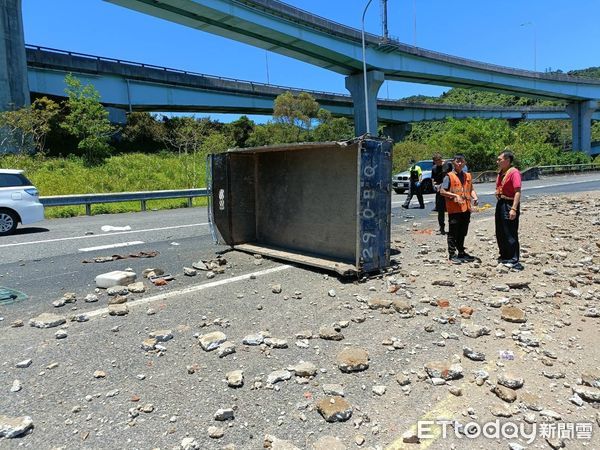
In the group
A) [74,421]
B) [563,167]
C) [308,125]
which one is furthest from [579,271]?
[563,167]

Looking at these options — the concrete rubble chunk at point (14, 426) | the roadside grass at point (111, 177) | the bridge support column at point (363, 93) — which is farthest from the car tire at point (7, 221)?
the bridge support column at point (363, 93)

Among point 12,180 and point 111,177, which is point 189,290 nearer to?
point 12,180

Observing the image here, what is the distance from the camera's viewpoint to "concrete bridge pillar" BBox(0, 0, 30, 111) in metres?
25.3

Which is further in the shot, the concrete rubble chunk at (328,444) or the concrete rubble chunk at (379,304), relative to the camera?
the concrete rubble chunk at (379,304)

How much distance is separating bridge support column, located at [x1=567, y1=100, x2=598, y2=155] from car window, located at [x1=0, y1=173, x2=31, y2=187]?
65161mm

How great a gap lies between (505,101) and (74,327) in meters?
122

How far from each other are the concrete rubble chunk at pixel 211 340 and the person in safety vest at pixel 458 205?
4.10 metres

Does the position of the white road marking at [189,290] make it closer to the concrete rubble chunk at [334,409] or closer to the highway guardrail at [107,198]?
the concrete rubble chunk at [334,409]

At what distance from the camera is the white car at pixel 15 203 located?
10422 mm

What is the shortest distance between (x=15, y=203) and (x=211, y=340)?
9.47 meters

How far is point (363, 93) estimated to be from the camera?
3966 cm

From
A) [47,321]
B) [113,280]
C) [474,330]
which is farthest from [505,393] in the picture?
[113,280]

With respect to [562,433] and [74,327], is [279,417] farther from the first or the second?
[74,327]

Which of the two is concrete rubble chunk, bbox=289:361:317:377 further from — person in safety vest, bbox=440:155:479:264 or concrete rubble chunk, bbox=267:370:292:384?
person in safety vest, bbox=440:155:479:264
